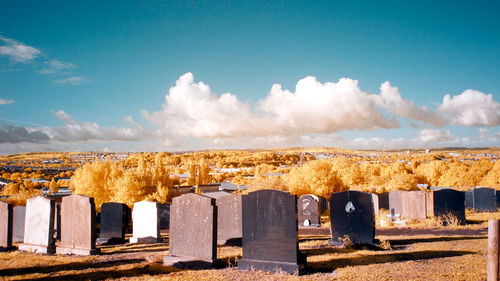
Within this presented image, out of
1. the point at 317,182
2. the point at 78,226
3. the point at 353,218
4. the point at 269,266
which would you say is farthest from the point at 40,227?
the point at 317,182

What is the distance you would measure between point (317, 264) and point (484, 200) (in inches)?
878

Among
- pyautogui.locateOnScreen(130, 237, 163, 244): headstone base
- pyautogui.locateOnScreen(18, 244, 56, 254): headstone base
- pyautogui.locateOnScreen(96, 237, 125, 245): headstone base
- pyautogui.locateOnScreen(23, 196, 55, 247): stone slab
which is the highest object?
pyautogui.locateOnScreen(23, 196, 55, 247): stone slab

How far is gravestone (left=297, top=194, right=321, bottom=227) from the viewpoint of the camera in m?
22.0

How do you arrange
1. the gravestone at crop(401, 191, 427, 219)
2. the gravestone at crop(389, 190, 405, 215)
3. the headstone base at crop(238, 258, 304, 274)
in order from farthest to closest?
the gravestone at crop(389, 190, 405, 215)
the gravestone at crop(401, 191, 427, 219)
the headstone base at crop(238, 258, 304, 274)

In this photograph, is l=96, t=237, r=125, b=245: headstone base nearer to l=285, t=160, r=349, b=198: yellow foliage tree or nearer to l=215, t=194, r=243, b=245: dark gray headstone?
l=215, t=194, r=243, b=245: dark gray headstone

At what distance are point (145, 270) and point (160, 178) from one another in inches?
1524

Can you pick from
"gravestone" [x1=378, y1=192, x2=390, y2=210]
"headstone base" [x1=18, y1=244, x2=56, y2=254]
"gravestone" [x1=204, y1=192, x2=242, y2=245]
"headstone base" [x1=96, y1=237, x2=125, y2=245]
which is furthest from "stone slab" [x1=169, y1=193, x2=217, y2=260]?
"gravestone" [x1=378, y1=192, x2=390, y2=210]

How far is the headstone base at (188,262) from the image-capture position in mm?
9750

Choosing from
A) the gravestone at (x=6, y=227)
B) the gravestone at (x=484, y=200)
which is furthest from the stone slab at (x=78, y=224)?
the gravestone at (x=484, y=200)

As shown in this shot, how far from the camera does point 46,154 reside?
168m

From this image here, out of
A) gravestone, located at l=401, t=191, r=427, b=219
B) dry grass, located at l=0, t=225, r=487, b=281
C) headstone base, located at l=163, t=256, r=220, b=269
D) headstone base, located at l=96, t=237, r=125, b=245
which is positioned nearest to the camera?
dry grass, located at l=0, t=225, r=487, b=281

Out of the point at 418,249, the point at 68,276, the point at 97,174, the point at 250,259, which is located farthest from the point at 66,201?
the point at 97,174

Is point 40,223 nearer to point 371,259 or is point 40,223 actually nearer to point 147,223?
point 147,223

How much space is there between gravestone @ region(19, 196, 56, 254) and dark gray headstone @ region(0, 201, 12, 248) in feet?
2.30
